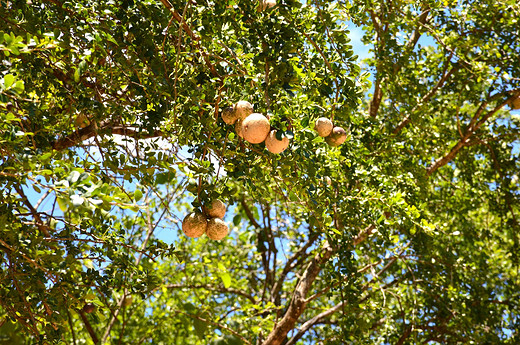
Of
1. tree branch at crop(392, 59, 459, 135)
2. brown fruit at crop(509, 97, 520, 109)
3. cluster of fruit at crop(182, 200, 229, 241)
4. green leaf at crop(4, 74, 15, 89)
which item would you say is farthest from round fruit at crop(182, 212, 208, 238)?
brown fruit at crop(509, 97, 520, 109)

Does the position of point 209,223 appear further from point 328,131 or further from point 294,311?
point 294,311

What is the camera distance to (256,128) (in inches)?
67.1

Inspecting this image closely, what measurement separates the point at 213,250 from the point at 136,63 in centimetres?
408

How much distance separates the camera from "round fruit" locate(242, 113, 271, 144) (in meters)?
1.71

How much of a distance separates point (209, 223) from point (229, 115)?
0.41 m

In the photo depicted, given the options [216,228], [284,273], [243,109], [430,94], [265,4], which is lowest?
[216,228]

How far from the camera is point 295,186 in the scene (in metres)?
2.18

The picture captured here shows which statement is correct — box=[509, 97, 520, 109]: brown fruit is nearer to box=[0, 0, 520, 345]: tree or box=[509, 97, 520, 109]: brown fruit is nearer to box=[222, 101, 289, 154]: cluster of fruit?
box=[0, 0, 520, 345]: tree

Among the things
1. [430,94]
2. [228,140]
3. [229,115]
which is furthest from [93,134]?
[430,94]

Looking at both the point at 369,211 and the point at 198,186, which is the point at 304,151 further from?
the point at 369,211

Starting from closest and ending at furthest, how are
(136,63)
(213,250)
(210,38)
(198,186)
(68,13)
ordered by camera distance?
(198,186)
(210,38)
(68,13)
(136,63)
(213,250)

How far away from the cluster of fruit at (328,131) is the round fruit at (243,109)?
30cm

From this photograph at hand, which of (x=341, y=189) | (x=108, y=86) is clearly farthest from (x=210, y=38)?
(x=341, y=189)

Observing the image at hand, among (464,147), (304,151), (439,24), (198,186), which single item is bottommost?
(198,186)
